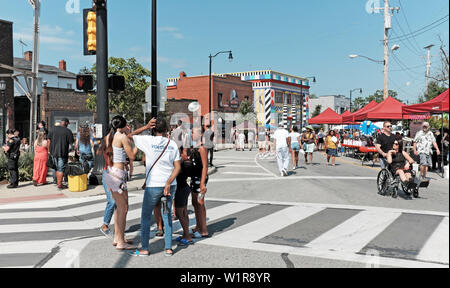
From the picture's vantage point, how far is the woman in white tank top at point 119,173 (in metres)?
5.17

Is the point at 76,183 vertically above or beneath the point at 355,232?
above

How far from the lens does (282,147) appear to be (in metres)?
13.5

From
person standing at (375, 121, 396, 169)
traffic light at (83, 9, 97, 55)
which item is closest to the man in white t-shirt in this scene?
person standing at (375, 121, 396, 169)

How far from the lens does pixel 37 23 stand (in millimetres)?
15367

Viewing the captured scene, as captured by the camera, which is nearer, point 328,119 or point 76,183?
point 76,183

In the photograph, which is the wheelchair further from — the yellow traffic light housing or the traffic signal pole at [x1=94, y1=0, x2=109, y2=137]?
the yellow traffic light housing

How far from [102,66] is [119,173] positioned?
664cm

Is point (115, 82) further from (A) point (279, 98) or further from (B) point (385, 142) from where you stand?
(A) point (279, 98)

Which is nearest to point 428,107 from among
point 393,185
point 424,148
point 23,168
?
point 424,148

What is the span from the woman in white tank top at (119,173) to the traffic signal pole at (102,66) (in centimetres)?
605

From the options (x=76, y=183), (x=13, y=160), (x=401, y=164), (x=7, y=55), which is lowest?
(x=76, y=183)
